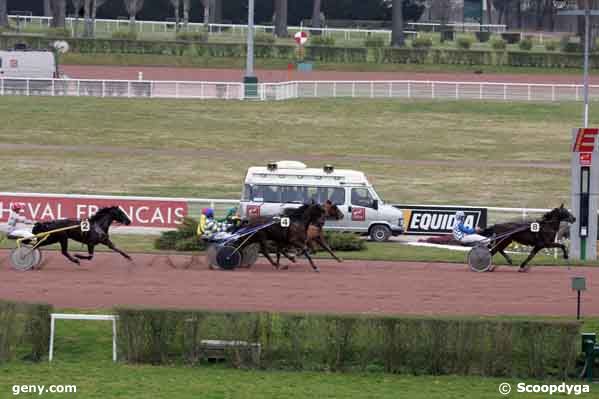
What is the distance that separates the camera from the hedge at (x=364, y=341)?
50.0ft

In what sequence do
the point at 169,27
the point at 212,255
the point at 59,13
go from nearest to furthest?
1. the point at 212,255
2. the point at 59,13
3. the point at 169,27

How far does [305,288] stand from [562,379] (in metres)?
6.11

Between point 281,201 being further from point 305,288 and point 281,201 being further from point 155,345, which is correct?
point 155,345

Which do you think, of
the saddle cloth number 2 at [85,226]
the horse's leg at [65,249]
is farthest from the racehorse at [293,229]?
the horse's leg at [65,249]

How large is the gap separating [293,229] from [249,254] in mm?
1069

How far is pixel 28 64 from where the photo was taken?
51.6 meters

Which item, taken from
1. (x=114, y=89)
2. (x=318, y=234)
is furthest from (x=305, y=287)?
(x=114, y=89)

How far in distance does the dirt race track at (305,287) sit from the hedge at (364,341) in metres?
3.02

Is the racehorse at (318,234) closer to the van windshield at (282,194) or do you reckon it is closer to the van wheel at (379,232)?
the van windshield at (282,194)

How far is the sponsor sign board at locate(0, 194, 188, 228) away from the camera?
2700 centimetres

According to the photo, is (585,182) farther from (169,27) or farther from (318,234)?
(169,27)

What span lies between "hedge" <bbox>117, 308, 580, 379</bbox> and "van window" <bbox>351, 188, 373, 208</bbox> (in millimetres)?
11777

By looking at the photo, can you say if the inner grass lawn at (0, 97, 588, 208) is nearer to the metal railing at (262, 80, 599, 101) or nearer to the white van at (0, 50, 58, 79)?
the metal railing at (262, 80, 599, 101)

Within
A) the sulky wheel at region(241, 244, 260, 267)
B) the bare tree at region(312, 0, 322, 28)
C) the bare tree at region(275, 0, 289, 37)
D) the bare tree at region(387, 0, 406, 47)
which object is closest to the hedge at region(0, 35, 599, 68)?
the bare tree at region(387, 0, 406, 47)
